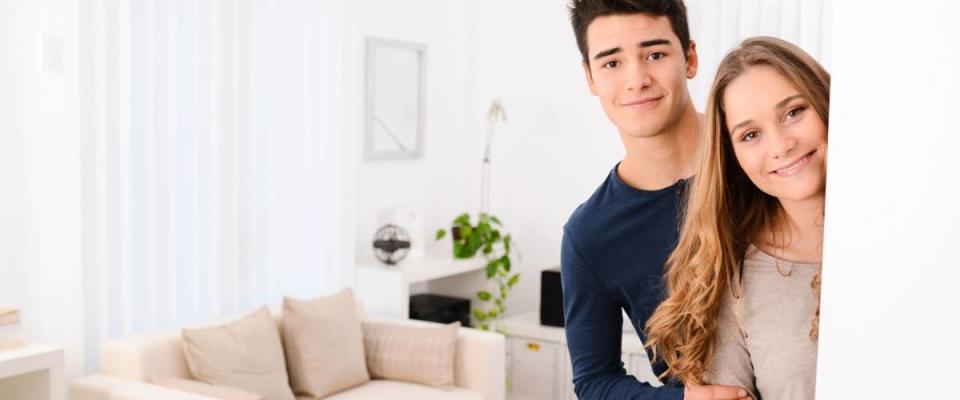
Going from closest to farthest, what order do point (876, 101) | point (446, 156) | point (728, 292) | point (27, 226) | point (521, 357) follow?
point (876, 101), point (728, 292), point (27, 226), point (521, 357), point (446, 156)

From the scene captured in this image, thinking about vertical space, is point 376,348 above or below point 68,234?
below

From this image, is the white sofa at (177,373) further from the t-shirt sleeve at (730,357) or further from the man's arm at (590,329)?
the t-shirt sleeve at (730,357)

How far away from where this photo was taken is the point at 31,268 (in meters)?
3.52

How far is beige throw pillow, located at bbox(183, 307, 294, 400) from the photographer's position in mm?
3529

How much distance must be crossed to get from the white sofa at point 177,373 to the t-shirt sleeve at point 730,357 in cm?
219

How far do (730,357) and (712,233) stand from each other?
0.18 metres

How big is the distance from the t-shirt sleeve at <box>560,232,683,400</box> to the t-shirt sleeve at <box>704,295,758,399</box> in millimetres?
278

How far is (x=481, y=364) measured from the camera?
413 centimetres

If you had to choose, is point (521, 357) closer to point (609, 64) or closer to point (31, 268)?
point (31, 268)

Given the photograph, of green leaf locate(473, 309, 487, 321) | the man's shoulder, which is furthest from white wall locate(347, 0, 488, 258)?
the man's shoulder

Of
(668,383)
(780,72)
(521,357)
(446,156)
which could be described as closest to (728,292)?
(668,383)

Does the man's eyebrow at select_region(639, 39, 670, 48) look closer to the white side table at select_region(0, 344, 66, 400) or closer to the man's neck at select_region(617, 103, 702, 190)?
the man's neck at select_region(617, 103, 702, 190)

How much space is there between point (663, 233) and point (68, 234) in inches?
101

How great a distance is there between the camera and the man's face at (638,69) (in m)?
1.54
